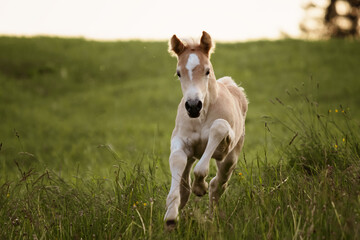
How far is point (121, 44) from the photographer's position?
25469 mm

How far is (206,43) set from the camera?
4.48 meters

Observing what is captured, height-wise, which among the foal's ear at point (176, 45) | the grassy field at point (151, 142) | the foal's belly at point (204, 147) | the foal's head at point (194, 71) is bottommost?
the grassy field at point (151, 142)

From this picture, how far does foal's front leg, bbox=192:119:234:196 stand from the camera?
392cm

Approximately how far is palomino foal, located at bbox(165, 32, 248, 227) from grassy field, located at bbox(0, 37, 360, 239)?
0.25 meters

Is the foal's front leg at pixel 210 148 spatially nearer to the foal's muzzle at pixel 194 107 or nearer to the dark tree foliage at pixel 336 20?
the foal's muzzle at pixel 194 107

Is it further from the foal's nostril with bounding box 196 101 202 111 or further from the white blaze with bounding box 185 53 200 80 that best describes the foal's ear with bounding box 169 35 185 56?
the foal's nostril with bounding box 196 101 202 111

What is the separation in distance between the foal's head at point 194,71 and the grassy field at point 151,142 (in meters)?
0.75

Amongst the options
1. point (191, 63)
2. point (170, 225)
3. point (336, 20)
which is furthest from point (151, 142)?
point (336, 20)

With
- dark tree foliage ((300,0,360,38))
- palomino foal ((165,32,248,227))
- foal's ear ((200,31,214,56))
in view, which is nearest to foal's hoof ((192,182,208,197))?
palomino foal ((165,32,248,227))

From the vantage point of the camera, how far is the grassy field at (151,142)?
3.61 m

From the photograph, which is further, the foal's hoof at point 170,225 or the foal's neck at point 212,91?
the foal's neck at point 212,91

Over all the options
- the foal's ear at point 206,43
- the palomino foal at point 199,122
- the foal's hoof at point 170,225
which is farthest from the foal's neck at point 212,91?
the foal's hoof at point 170,225

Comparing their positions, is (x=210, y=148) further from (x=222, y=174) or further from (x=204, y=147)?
(x=222, y=174)

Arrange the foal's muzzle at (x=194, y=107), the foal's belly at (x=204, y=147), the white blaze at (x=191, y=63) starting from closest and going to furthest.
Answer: the foal's muzzle at (x=194, y=107) < the white blaze at (x=191, y=63) < the foal's belly at (x=204, y=147)
